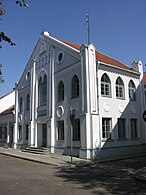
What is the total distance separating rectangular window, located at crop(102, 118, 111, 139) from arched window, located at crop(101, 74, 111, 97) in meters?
2.00

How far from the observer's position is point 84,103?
661 inches

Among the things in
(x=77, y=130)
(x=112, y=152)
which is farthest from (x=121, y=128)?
(x=77, y=130)

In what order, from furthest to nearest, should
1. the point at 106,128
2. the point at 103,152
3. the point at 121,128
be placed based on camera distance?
the point at 121,128 → the point at 106,128 → the point at 103,152

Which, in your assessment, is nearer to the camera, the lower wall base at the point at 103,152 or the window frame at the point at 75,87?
the lower wall base at the point at 103,152

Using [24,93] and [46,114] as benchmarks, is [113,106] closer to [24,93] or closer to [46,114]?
[46,114]

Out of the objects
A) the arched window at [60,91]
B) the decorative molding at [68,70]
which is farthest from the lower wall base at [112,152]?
the decorative molding at [68,70]

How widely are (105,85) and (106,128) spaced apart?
3.34 meters

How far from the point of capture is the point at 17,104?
27672 mm

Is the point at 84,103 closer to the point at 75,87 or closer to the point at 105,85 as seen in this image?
the point at 75,87

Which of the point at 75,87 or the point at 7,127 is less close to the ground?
the point at 75,87

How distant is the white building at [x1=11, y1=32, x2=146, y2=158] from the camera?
16.7 m

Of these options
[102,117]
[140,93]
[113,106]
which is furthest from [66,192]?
[140,93]

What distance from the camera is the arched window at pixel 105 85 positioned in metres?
17.9

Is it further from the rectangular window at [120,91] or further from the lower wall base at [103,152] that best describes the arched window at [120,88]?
the lower wall base at [103,152]
